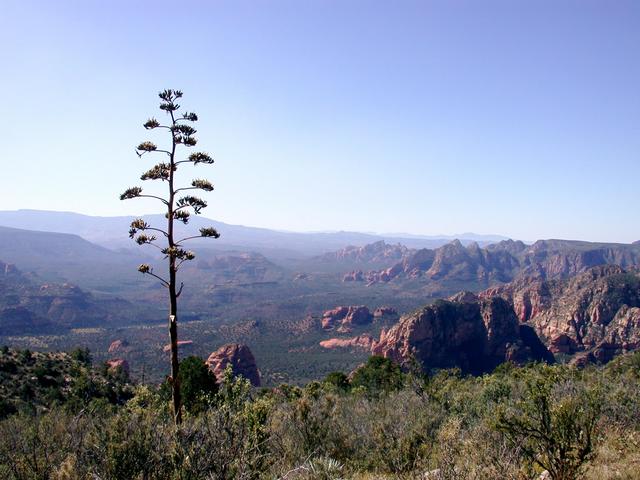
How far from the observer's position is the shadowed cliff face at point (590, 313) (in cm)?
7844

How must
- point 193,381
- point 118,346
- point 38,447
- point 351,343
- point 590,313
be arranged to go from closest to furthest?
point 38,447 → point 193,381 → point 590,313 → point 118,346 → point 351,343

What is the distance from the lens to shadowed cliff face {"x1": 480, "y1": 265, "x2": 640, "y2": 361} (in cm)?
7844

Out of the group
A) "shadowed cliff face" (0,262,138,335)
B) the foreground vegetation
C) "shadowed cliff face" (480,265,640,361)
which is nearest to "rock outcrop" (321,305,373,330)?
"shadowed cliff face" (480,265,640,361)

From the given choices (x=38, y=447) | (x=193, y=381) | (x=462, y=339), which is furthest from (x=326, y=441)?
(x=462, y=339)

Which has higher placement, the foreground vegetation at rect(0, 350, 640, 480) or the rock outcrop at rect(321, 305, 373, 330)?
the foreground vegetation at rect(0, 350, 640, 480)

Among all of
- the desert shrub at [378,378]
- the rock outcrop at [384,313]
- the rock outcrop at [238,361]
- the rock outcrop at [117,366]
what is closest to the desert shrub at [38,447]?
the desert shrub at [378,378]

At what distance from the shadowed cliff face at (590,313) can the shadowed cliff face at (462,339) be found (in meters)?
6.32

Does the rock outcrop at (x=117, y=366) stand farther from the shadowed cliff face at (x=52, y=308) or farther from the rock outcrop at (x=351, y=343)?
the shadowed cliff face at (x=52, y=308)

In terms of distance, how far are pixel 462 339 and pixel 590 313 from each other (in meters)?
25.8

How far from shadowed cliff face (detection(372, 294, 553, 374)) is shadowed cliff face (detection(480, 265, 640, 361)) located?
20.7ft

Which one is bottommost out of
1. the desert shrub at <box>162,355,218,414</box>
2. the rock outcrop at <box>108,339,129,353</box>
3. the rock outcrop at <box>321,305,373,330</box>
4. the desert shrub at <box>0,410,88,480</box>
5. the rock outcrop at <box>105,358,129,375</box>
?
the rock outcrop at <box>108,339,129,353</box>

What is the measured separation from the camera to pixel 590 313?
86625 millimetres

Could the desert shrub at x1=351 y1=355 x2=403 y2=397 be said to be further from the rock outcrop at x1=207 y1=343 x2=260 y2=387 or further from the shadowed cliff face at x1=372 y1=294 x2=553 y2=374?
the shadowed cliff face at x1=372 y1=294 x2=553 y2=374

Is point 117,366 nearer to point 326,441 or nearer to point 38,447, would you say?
point 38,447
